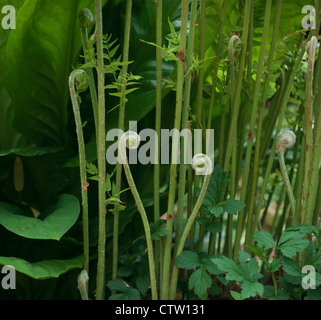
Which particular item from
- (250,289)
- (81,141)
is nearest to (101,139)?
(81,141)

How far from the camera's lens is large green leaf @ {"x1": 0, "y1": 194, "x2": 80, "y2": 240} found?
1.87 feet

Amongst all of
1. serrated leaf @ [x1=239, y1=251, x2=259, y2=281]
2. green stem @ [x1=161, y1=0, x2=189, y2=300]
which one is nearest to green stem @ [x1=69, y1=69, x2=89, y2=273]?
green stem @ [x1=161, y1=0, x2=189, y2=300]

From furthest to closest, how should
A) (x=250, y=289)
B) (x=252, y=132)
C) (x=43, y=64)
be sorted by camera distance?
(x=43, y=64) → (x=252, y=132) → (x=250, y=289)

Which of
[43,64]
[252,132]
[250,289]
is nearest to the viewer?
[250,289]

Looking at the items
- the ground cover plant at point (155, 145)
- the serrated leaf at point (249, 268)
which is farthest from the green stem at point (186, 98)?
the serrated leaf at point (249, 268)

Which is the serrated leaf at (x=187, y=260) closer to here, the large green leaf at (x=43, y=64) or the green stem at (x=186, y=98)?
the green stem at (x=186, y=98)

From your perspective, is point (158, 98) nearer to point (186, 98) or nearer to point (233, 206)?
point (186, 98)

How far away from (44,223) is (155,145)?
187mm

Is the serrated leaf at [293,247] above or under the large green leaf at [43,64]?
under

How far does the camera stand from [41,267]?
579 millimetres

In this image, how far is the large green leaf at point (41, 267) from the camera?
55 cm

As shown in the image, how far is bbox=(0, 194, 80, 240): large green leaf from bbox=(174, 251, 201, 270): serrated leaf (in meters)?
0.16

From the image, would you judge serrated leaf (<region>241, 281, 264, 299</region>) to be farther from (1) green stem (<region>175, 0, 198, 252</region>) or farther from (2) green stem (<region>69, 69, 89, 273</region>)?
(2) green stem (<region>69, 69, 89, 273</region>)
